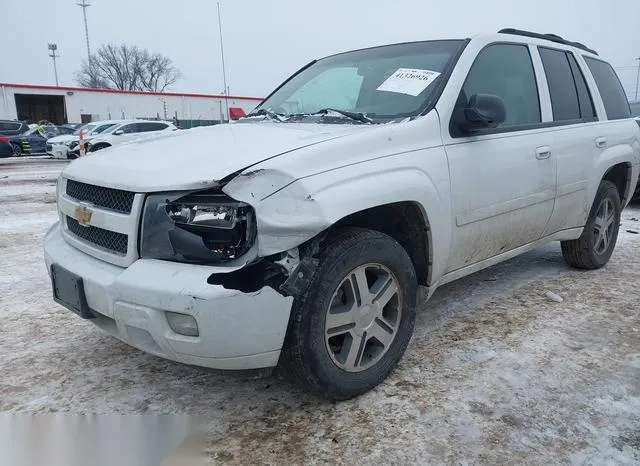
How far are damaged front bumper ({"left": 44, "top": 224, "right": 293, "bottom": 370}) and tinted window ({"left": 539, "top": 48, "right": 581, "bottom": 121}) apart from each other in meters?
2.77

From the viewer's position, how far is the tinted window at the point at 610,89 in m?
4.42

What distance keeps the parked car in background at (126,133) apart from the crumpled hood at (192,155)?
1665 cm

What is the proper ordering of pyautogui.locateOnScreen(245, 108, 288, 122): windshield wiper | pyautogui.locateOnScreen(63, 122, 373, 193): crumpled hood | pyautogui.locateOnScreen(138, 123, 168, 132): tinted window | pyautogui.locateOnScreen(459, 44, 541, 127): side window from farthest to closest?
1. pyautogui.locateOnScreen(138, 123, 168, 132): tinted window
2. pyautogui.locateOnScreen(245, 108, 288, 122): windshield wiper
3. pyautogui.locateOnScreen(459, 44, 541, 127): side window
4. pyautogui.locateOnScreen(63, 122, 373, 193): crumpled hood

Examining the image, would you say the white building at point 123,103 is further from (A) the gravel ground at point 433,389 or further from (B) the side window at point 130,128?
(A) the gravel ground at point 433,389

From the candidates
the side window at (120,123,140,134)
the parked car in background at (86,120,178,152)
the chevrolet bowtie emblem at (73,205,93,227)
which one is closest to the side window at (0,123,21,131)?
the parked car in background at (86,120,178,152)

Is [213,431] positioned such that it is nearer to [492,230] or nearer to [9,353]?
[9,353]

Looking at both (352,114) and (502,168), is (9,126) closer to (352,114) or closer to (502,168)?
(352,114)

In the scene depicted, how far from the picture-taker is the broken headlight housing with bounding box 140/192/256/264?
2.06 meters

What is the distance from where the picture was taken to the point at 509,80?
3.45m

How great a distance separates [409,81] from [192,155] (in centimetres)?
143

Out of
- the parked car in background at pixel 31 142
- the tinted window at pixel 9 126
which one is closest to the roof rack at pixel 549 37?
the parked car in background at pixel 31 142

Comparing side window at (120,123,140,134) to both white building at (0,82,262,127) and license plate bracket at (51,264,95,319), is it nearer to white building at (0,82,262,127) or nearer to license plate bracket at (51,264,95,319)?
white building at (0,82,262,127)

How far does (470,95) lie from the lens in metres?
3.07

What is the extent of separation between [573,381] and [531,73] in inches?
83.8
